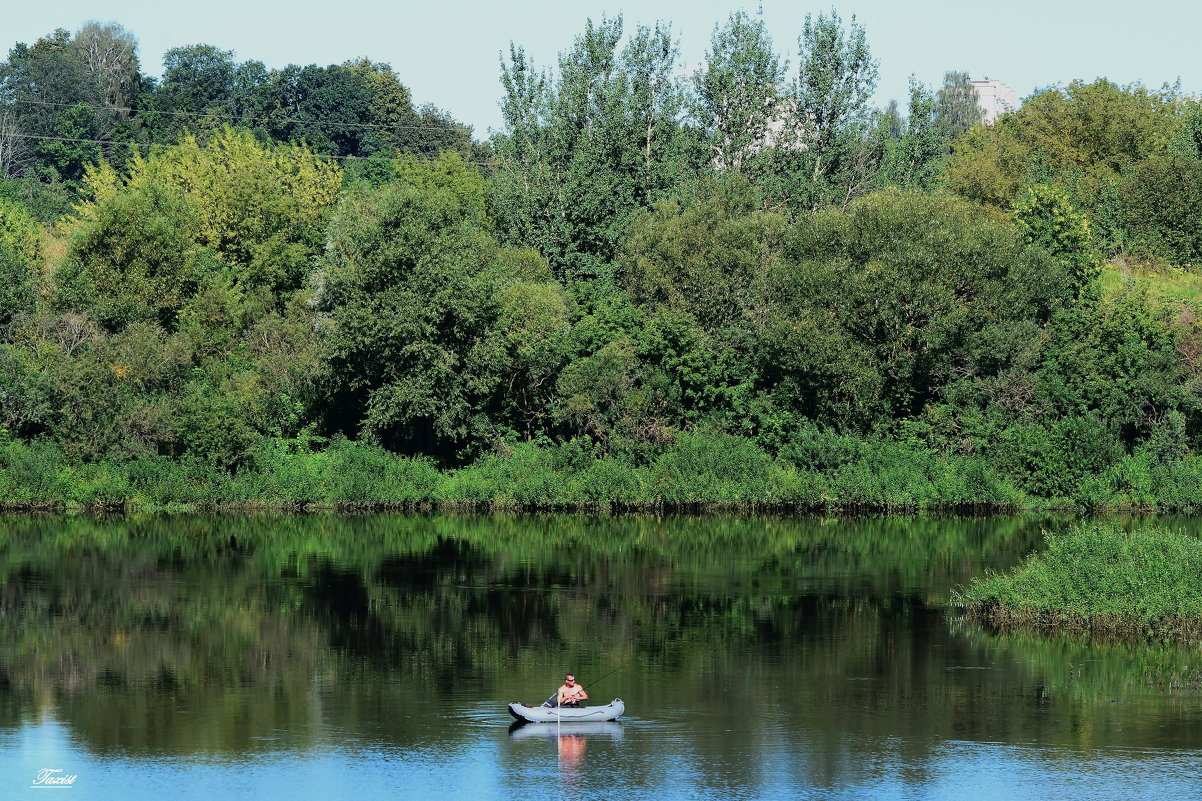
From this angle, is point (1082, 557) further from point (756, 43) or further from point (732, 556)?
point (756, 43)

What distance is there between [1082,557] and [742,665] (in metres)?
11.0

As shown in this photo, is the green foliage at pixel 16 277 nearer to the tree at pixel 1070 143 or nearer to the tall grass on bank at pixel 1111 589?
the tall grass on bank at pixel 1111 589

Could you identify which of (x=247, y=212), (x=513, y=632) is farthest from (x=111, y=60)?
(x=513, y=632)

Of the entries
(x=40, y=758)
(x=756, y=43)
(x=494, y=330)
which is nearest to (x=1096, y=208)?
(x=756, y=43)

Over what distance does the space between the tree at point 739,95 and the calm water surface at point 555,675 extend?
40.9 m

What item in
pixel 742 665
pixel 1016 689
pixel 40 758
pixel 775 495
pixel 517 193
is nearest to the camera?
pixel 40 758

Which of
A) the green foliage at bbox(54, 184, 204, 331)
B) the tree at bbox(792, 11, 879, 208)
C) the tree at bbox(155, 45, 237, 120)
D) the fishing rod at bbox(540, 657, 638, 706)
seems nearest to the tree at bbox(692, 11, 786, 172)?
the tree at bbox(792, 11, 879, 208)

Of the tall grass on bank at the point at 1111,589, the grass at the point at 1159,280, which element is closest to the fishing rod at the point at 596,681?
the tall grass on bank at the point at 1111,589

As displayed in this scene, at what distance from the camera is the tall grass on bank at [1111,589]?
40812 millimetres

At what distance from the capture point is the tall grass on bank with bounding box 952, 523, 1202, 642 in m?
40.8

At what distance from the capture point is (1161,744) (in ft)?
102

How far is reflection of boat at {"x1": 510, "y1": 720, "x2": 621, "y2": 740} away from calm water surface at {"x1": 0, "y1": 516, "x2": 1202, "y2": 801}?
7 cm

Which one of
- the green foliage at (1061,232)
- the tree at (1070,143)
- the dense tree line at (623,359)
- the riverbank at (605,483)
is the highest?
the tree at (1070,143)

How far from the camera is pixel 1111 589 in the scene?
42.0m
